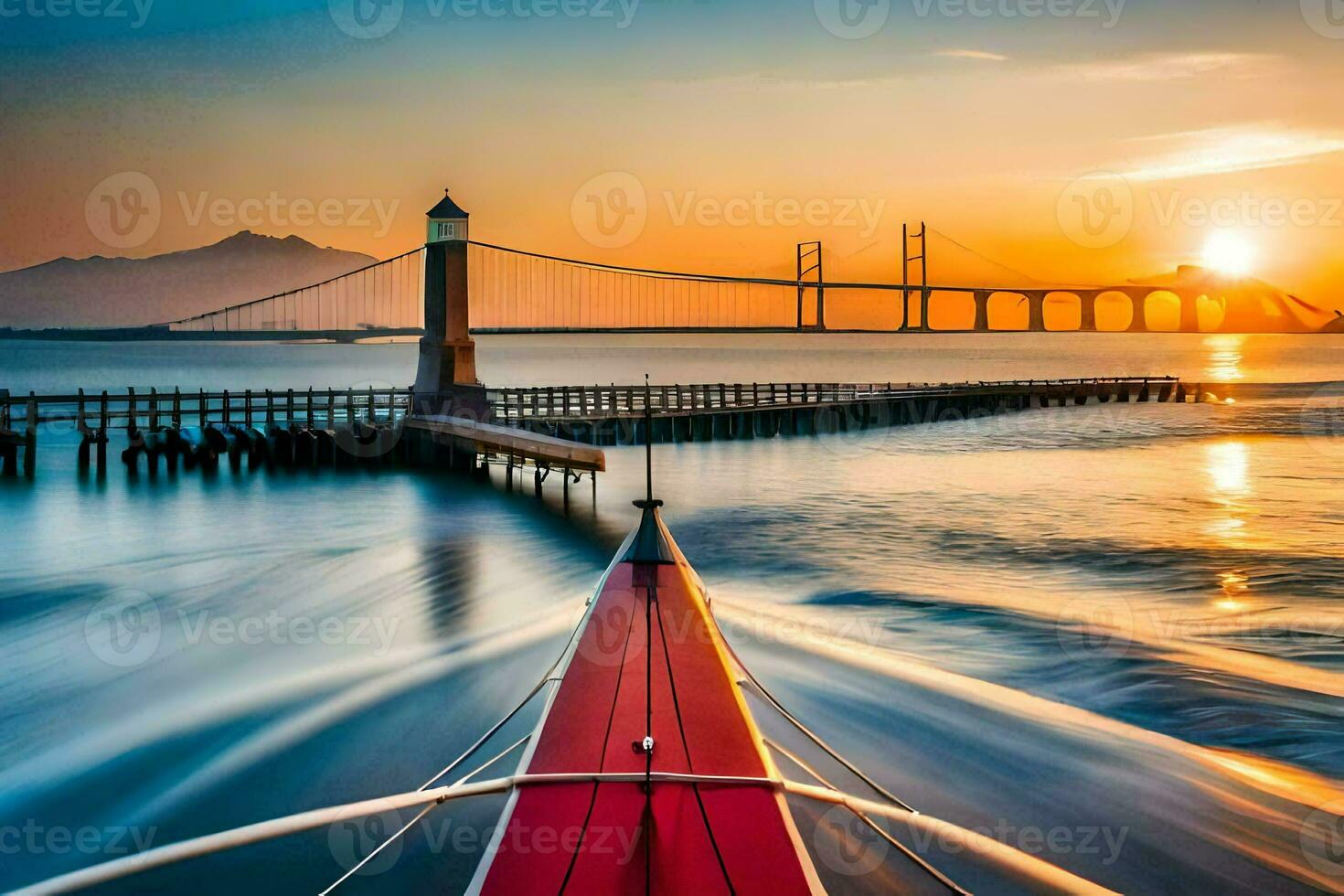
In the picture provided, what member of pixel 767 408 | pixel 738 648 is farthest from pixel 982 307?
pixel 738 648

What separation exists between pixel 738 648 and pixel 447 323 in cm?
1911

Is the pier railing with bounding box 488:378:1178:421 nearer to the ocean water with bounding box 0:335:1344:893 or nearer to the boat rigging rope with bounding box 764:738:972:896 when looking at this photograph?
the ocean water with bounding box 0:335:1344:893

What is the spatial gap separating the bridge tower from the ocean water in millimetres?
2744

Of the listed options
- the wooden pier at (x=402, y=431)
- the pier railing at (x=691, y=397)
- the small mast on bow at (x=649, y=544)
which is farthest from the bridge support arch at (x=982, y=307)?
the small mast on bow at (x=649, y=544)

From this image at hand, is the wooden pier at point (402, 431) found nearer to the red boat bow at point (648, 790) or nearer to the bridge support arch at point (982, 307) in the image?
the red boat bow at point (648, 790)

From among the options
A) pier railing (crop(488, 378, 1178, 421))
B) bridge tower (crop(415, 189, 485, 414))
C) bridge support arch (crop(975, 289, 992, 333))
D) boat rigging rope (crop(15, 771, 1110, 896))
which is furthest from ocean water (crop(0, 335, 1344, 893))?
bridge support arch (crop(975, 289, 992, 333))

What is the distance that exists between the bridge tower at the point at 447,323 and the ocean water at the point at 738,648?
9.00 ft

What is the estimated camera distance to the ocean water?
282 inches

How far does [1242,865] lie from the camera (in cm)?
653

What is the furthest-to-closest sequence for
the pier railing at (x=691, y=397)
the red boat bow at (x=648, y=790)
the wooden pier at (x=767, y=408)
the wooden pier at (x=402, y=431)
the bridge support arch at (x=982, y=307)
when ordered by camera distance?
the bridge support arch at (x=982, y=307) < the wooden pier at (x=767, y=408) < the pier railing at (x=691, y=397) < the wooden pier at (x=402, y=431) < the red boat bow at (x=648, y=790)

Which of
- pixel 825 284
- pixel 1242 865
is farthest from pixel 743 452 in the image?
pixel 825 284

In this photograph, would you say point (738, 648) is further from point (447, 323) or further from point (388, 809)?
point (447, 323)

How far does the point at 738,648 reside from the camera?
11.7 m

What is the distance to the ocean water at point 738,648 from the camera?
7.16m
